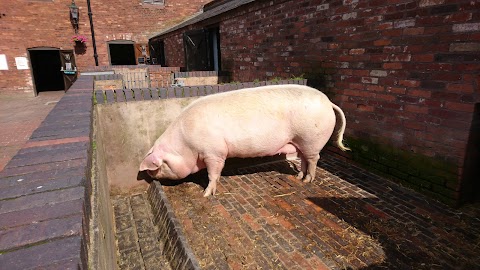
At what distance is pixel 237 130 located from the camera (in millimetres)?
3994

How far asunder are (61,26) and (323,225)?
1983 cm

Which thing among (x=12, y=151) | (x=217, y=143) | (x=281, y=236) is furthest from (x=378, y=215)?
(x=12, y=151)

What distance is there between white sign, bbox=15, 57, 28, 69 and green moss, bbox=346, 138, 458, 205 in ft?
63.9

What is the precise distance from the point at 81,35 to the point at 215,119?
17.9 m

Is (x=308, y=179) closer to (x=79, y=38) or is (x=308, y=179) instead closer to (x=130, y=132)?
(x=130, y=132)

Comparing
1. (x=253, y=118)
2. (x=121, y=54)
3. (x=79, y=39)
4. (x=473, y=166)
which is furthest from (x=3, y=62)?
(x=473, y=166)

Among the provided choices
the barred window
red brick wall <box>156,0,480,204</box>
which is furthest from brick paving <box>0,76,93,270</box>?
the barred window

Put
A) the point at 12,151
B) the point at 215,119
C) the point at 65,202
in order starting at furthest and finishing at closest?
the point at 12,151 < the point at 215,119 < the point at 65,202

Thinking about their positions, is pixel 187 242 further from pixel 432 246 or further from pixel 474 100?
pixel 474 100

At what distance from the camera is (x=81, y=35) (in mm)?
17719

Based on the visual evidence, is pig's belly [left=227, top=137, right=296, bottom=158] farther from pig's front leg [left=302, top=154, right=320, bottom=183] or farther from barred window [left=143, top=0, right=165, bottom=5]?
barred window [left=143, top=0, right=165, bottom=5]

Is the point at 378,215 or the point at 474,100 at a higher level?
the point at 474,100

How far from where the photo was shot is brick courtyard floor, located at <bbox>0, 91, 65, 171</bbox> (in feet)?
24.1

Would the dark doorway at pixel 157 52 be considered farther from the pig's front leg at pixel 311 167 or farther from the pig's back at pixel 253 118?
the pig's front leg at pixel 311 167
